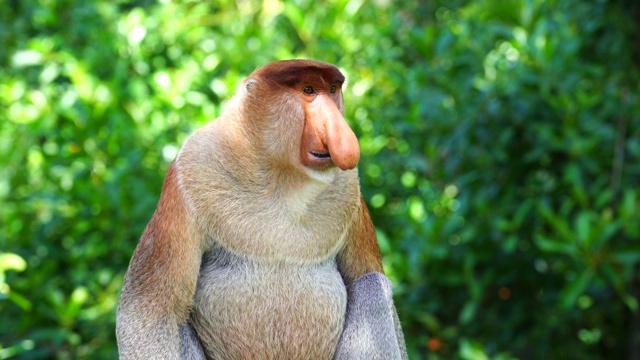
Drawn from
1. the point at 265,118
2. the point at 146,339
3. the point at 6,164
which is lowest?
the point at 6,164

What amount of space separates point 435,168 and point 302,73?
2271 mm

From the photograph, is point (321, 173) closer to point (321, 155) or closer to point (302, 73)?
point (321, 155)

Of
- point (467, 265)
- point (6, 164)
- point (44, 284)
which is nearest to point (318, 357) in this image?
point (467, 265)

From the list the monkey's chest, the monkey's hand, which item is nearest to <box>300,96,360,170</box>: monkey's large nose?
the monkey's chest

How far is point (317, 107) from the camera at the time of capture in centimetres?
227

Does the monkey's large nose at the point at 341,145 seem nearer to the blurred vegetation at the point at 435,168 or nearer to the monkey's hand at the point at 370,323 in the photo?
the monkey's hand at the point at 370,323

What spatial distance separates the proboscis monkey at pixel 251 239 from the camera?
2.28 m

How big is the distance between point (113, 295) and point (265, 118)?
6.81ft

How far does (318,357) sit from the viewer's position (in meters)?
2.43

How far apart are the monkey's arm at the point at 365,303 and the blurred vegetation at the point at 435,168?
135cm

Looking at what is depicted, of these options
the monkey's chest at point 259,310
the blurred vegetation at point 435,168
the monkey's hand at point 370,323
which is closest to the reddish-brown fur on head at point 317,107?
the monkey's chest at point 259,310

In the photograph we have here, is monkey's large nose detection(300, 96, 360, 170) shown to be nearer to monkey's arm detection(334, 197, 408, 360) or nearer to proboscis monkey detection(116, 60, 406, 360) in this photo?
proboscis monkey detection(116, 60, 406, 360)

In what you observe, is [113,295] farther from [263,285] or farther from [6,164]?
[263,285]

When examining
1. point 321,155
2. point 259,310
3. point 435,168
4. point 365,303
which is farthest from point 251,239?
point 435,168
